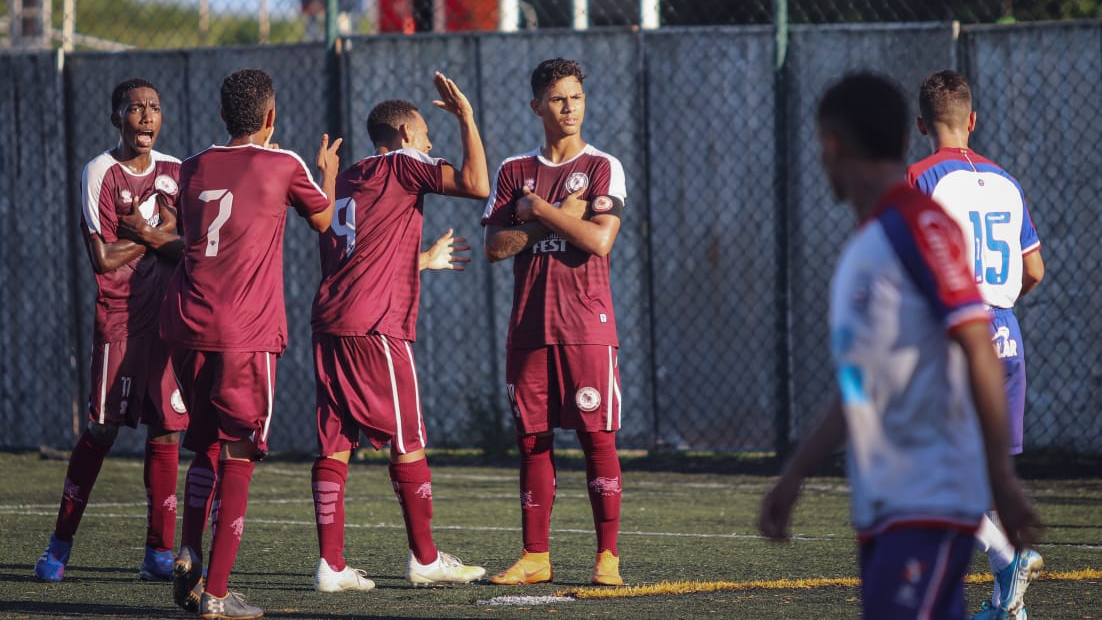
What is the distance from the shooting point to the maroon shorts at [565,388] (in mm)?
6617

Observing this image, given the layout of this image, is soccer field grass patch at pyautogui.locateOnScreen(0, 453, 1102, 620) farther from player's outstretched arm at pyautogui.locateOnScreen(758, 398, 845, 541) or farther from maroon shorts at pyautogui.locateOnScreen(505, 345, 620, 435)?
player's outstretched arm at pyautogui.locateOnScreen(758, 398, 845, 541)

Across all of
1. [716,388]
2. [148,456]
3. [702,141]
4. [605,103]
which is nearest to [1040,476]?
[716,388]

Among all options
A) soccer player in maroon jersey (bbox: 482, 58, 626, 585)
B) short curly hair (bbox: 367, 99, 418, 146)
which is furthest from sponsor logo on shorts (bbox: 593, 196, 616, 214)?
short curly hair (bbox: 367, 99, 418, 146)

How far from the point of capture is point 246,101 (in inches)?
230

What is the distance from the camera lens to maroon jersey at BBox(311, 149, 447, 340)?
6469mm

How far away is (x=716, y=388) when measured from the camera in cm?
1148

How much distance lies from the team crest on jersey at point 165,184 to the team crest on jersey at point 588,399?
7.13 feet

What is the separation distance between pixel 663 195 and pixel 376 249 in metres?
5.26

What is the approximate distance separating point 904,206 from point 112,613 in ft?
12.8

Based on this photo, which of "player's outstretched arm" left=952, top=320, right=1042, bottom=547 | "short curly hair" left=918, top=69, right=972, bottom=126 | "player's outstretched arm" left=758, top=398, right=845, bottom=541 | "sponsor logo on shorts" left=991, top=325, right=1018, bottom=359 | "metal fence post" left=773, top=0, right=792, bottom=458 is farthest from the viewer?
"metal fence post" left=773, top=0, right=792, bottom=458

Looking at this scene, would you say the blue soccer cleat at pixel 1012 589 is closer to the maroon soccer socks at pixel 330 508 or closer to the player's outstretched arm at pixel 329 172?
the maroon soccer socks at pixel 330 508

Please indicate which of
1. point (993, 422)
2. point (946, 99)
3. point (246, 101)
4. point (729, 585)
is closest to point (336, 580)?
point (729, 585)

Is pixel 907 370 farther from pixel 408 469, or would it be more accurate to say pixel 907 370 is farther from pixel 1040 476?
pixel 1040 476

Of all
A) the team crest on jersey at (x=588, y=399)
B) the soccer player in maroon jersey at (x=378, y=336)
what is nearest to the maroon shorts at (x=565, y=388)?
the team crest on jersey at (x=588, y=399)
